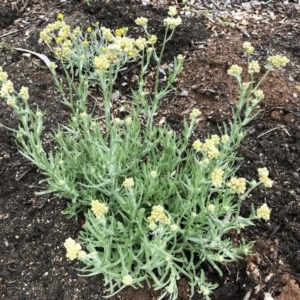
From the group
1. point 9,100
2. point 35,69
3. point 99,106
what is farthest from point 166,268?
point 35,69

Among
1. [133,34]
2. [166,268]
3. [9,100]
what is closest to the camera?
[9,100]

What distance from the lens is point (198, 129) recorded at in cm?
407

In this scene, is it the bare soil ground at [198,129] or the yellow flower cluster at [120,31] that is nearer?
the bare soil ground at [198,129]

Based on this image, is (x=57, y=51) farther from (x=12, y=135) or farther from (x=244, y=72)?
(x=244, y=72)

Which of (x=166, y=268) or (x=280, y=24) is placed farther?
(x=280, y=24)

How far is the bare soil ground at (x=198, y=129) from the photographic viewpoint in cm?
319

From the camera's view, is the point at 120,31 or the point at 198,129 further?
the point at 198,129

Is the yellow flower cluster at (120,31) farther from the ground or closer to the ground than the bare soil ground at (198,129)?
farther from the ground

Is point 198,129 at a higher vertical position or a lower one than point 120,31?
lower

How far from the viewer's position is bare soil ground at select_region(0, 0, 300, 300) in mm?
3189

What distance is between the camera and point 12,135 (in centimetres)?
406

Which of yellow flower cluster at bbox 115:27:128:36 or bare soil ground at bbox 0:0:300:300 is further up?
yellow flower cluster at bbox 115:27:128:36

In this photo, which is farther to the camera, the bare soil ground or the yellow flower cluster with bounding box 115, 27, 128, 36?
the yellow flower cluster with bounding box 115, 27, 128, 36

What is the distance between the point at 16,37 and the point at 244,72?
254cm
